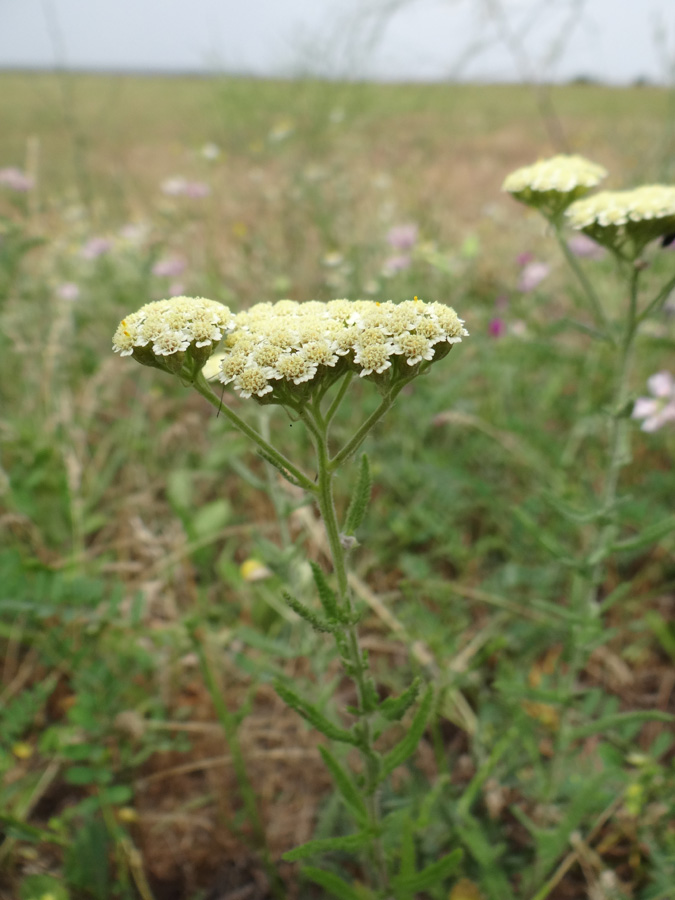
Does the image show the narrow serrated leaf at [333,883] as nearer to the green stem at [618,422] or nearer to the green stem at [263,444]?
the green stem at [263,444]

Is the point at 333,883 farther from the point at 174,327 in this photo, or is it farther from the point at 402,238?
the point at 402,238

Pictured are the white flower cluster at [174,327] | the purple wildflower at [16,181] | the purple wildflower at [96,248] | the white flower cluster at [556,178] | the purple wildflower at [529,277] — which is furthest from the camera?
the purple wildflower at [96,248]

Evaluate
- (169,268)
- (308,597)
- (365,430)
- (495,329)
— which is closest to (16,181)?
(169,268)

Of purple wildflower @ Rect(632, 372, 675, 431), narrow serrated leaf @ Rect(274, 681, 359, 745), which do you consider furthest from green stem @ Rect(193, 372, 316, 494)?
purple wildflower @ Rect(632, 372, 675, 431)

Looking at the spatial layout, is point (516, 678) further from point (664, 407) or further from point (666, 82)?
point (666, 82)

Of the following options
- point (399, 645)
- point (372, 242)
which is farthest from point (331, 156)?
point (399, 645)

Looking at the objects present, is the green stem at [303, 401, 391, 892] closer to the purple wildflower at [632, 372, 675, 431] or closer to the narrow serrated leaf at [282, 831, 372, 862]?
the narrow serrated leaf at [282, 831, 372, 862]

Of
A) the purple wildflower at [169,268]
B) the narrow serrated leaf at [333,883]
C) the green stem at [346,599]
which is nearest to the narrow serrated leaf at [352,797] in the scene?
the green stem at [346,599]
